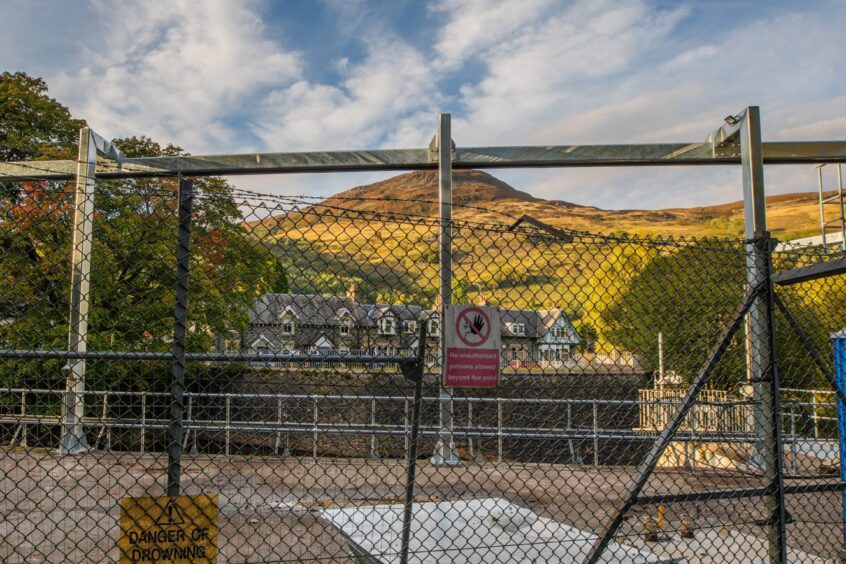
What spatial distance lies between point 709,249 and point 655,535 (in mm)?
2356

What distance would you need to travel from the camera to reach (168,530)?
3.01m

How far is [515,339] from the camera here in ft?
15.4

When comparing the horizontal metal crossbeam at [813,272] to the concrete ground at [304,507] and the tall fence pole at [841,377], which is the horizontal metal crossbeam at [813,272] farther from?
the concrete ground at [304,507]

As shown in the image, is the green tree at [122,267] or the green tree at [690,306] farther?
the green tree at [122,267]

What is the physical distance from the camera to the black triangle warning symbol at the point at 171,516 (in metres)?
3.00

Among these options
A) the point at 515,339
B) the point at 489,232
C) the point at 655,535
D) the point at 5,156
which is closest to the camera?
the point at 489,232

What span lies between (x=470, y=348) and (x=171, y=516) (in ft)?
5.38

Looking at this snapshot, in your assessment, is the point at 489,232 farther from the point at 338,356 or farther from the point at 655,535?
the point at 655,535

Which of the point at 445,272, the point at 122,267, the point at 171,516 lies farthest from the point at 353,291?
the point at 122,267

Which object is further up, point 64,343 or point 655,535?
point 64,343

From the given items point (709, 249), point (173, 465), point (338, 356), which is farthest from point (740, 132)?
point (173, 465)

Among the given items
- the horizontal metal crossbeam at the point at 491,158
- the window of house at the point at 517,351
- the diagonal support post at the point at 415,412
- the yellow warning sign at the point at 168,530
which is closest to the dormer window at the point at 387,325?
the diagonal support post at the point at 415,412

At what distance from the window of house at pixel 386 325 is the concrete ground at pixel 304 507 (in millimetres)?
1214

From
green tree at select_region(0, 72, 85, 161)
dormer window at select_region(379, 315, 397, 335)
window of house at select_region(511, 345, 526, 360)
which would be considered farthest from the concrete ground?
green tree at select_region(0, 72, 85, 161)
